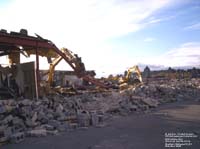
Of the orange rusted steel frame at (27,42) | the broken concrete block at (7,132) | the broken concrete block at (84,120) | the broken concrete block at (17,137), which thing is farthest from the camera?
the orange rusted steel frame at (27,42)

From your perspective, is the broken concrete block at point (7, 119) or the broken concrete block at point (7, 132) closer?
the broken concrete block at point (7, 132)

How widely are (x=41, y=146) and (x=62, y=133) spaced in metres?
1.69

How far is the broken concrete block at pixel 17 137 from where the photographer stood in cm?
845

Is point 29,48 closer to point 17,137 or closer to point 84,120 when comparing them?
point 84,120

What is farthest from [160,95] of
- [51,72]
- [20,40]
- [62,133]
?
[62,133]

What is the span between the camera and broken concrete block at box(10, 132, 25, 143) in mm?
8453

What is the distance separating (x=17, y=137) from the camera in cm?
864

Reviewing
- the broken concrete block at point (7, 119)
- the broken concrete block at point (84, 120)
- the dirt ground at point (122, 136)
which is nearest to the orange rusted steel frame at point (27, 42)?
the broken concrete block at point (7, 119)

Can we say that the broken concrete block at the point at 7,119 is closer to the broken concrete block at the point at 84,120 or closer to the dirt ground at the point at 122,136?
the dirt ground at the point at 122,136

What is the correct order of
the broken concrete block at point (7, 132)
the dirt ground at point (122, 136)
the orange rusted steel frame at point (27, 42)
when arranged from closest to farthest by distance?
the dirt ground at point (122, 136), the broken concrete block at point (7, 132), the orange rusted steel frame at point (27, 42)

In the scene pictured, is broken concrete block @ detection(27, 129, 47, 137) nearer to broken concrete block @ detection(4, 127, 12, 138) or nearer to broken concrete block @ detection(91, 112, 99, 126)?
broken concrete block @ detection(4, 127, 12, 138)

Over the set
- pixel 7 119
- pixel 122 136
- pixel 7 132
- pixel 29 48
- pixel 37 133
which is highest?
pixel 29 48

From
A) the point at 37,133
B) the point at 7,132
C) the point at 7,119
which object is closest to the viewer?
the point at 7,132

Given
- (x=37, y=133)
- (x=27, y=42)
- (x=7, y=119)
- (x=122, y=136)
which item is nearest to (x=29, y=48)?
(x=27, y=42)
